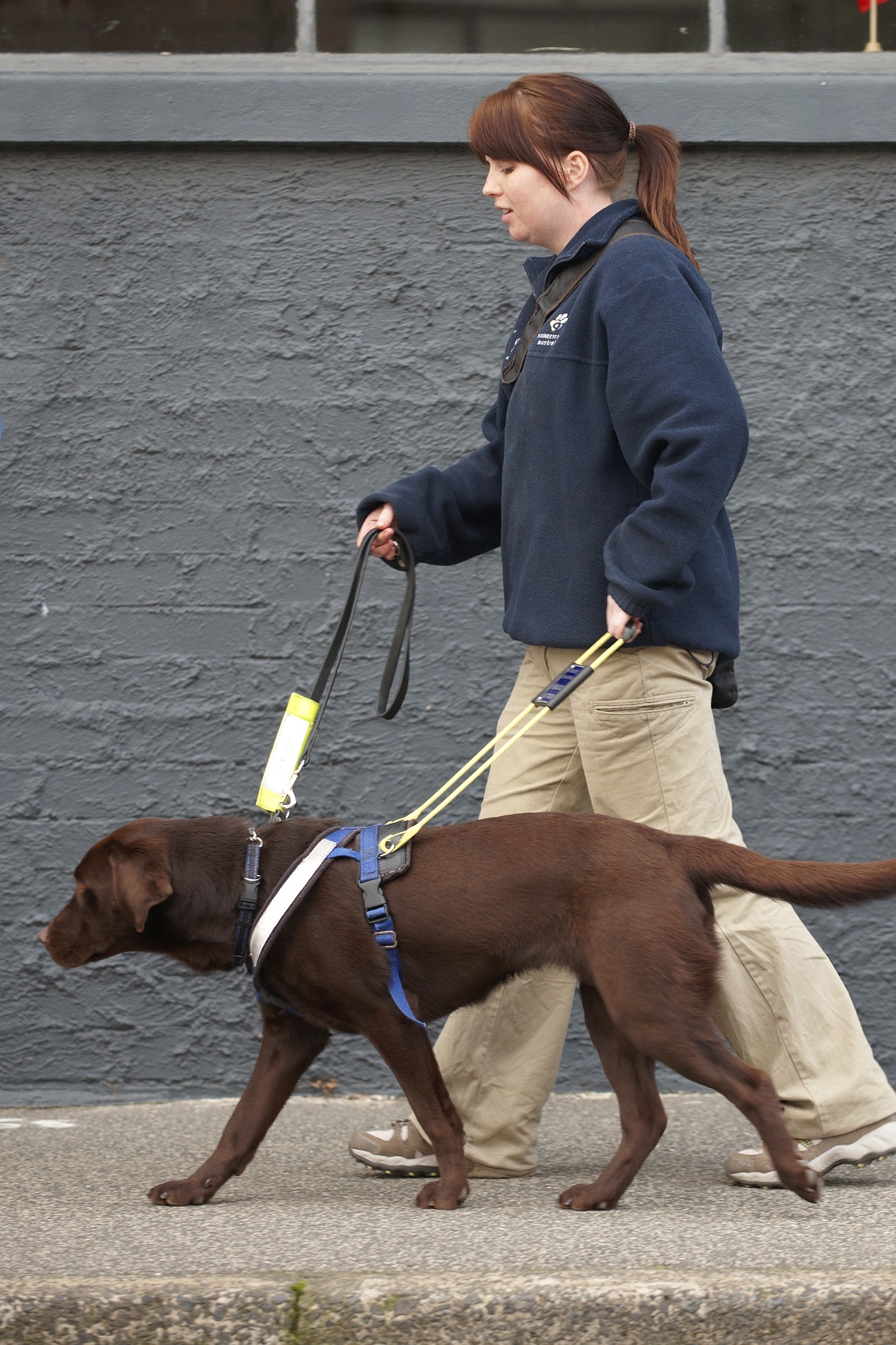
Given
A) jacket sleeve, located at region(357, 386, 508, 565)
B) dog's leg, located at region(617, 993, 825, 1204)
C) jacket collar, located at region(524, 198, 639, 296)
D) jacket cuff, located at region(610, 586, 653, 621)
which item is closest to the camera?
dog's leg, located at region(617, 993, 825, 1204)

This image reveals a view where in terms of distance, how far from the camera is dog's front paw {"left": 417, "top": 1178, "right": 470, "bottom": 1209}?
2.86 meters

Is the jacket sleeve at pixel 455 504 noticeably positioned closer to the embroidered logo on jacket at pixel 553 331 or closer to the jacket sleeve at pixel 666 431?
the embroidered logo on jacket at pixel 553 331

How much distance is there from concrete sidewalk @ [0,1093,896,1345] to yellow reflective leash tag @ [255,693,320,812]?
865 mm

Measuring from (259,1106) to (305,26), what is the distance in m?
3.24

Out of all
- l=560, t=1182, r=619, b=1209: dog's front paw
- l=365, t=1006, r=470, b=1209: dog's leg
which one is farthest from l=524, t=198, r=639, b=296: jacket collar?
l=560, t=1182, r=619, b=1209: dog's front paw

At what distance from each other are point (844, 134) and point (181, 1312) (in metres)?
3.57

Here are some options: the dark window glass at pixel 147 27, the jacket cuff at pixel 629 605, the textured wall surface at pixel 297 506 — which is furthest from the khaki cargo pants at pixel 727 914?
the dark window glass at pixel 147 27

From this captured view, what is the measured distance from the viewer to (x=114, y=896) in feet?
9.40

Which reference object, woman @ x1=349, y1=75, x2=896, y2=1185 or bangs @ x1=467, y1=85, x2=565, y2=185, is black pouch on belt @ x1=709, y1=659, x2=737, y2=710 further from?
bangs @ x1=467, y1=85, x2=565, y2=185

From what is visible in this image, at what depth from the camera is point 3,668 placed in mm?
4078

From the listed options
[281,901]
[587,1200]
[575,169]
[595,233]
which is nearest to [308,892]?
[281,901]

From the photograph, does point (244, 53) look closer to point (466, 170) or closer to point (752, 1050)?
point (466, 170)

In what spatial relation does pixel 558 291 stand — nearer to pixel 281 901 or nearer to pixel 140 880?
pixel 281 901

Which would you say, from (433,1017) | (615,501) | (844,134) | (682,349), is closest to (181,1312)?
(433,1017)
